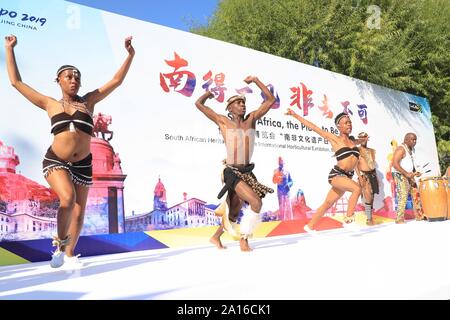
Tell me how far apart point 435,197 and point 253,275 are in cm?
673

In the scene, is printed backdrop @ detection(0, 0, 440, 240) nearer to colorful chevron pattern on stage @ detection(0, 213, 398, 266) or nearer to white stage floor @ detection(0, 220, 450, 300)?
colorful chevron pattern on stage @ detection(0, 213, 398, 266)

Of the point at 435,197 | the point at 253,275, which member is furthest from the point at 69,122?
the point at 435,197

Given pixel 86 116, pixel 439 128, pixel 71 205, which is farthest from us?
→ pixel 439 128

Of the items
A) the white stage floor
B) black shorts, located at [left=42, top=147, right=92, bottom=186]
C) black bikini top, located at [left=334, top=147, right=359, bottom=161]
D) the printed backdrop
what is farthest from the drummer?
black shorts, located at [left=42, top=147, right=92, bottom=186]

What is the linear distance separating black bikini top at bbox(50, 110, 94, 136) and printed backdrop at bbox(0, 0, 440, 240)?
2.44 feet

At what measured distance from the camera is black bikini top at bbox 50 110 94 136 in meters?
3.98

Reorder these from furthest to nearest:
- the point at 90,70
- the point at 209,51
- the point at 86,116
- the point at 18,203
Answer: the point at 209,51 → the point at 90,70 → the point at 18,203 → the point at 86,116

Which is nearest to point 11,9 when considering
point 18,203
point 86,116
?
point 86,116

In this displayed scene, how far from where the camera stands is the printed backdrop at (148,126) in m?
4.56

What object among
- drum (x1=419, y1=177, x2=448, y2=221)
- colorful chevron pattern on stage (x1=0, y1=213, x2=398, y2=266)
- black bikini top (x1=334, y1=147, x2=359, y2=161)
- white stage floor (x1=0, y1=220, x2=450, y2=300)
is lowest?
white stage floor (x1=0, y1=220, x2=450, y2=300)
